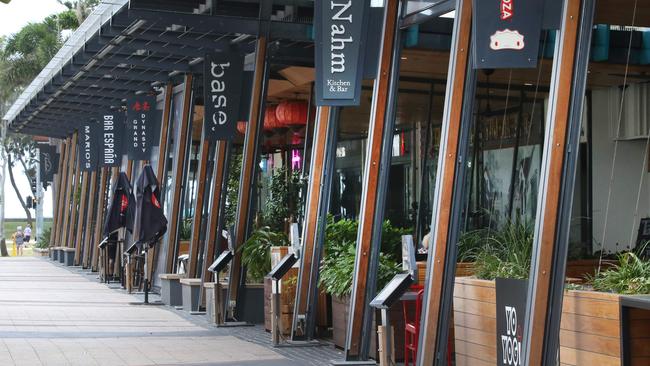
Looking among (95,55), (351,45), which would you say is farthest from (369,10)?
(95,55)

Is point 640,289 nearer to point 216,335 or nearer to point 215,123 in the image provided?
point 216,335

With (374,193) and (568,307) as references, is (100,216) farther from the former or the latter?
(568,307)

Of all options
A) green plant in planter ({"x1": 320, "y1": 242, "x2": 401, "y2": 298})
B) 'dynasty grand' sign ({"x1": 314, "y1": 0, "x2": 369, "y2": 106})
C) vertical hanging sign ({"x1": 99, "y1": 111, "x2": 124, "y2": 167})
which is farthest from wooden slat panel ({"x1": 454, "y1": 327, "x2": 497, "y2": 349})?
vertical hanging sign ({"x1": 99, "y1": 111, "x2": 124, "y2": 167})

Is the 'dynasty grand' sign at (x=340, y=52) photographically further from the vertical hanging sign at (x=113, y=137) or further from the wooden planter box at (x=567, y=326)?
the vertical hanging sign at (x=113, y=137)

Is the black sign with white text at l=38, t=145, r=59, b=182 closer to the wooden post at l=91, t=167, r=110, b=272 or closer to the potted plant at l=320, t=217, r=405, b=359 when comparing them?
the wooden post at l=91, t=167, r=110, b=272

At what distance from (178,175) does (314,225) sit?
24.7 ft

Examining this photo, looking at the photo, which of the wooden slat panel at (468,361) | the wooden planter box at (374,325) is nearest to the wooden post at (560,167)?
the wooden slat panel at (468,361)

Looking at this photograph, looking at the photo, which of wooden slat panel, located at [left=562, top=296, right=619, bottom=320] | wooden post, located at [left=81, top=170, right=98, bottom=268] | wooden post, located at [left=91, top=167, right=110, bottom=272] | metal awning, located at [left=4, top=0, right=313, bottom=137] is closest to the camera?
wooden slat panel, located at [left=562, top=296, right=619, bottom=320]

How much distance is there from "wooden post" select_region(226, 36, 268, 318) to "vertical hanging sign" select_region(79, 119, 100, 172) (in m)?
13.1

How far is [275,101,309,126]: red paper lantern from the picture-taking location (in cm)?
1895

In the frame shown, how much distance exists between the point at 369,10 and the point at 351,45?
0.43 metres

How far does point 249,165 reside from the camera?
571 inches

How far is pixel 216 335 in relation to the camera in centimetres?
1316

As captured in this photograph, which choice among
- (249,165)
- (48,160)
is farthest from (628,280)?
(48,160)
